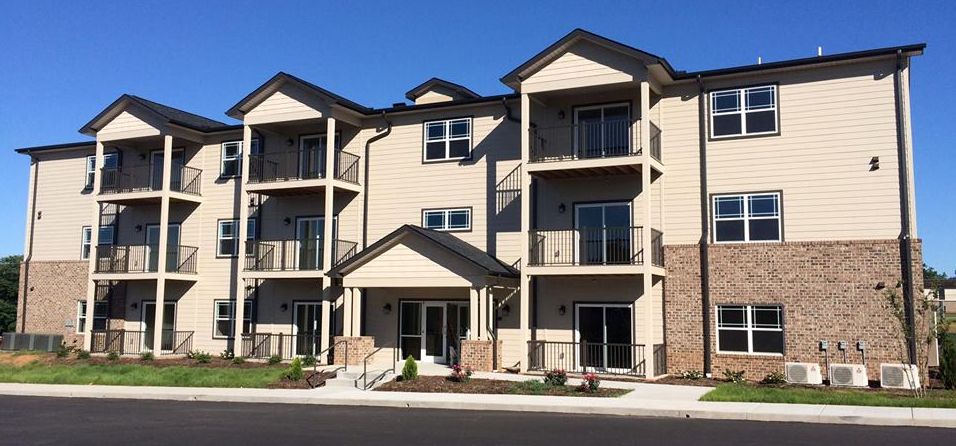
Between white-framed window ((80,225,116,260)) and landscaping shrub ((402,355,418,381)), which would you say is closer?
landscaping shrub ((402,355,418,381))

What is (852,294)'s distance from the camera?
19.7 meters

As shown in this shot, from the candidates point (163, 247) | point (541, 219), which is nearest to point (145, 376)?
point (163, 247)

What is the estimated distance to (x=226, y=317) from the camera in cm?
2764

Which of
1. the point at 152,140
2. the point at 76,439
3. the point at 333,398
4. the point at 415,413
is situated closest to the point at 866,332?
the point at 415,413

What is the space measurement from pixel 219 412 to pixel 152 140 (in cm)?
1618

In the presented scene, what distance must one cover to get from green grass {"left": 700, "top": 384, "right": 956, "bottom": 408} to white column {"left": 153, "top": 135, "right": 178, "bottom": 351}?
726 inches

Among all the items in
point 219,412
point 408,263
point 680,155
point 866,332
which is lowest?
point 219,412

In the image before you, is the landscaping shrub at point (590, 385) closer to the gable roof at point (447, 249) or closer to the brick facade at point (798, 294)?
the brick facade at point (798, 294)

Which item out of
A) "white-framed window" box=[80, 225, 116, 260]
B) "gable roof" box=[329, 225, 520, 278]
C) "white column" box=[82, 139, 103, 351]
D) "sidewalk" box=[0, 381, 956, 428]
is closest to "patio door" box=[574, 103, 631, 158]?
"gable roof" box=[329, 225, 520, 278]

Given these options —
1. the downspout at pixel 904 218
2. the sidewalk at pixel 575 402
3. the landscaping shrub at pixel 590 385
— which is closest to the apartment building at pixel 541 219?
the downspout at pixel 904 218

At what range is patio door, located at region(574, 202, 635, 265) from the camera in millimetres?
21344

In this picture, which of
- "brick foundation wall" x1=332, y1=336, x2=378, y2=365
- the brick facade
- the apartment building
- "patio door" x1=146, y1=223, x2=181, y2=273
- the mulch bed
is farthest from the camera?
"patio door" x1=146, y1=223, x2=181, y2=273

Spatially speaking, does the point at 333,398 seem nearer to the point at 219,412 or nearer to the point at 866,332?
the point at 219,412

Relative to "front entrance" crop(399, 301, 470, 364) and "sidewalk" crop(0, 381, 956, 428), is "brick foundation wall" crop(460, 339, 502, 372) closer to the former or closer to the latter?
"front entrance" crop(399, 301, 470, 364)
